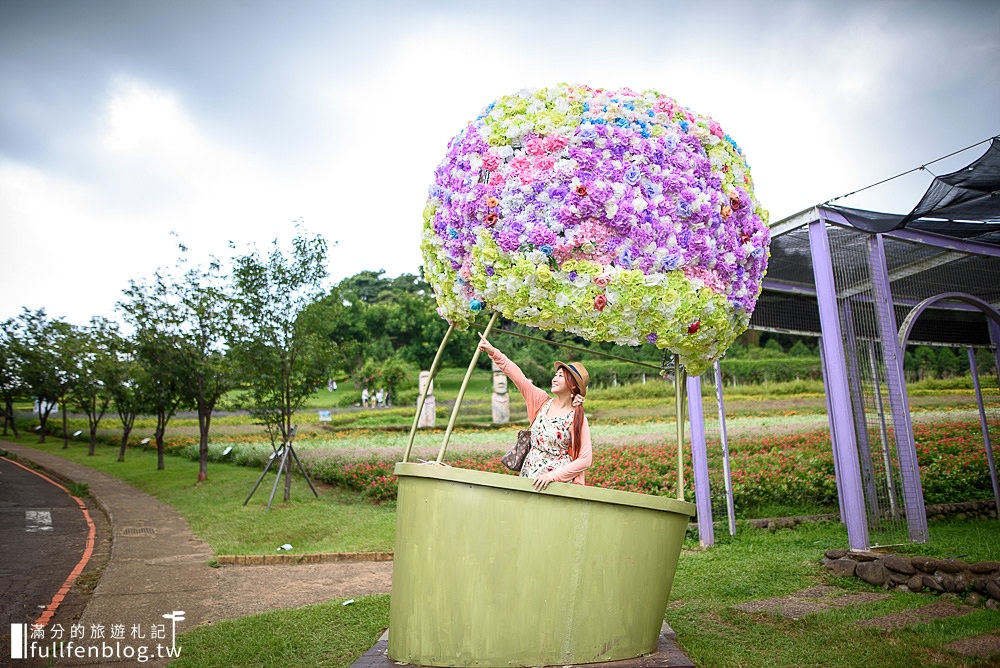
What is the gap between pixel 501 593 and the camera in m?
3.81

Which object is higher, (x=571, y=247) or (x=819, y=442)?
(x=571, y=247)

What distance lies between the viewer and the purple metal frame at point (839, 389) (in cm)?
730

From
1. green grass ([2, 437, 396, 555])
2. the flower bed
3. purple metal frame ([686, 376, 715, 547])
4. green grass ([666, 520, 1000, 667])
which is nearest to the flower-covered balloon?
green grass ([666, 520, 1000, 667])

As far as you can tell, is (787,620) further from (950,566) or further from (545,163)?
(545,163)

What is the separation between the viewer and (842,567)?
7086 millimetres

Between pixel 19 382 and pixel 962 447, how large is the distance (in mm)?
26081

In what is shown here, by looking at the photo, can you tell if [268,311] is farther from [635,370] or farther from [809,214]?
[635,370]

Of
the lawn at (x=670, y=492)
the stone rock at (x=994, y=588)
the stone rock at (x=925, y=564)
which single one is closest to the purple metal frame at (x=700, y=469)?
the lawn at (x=670, y=492)

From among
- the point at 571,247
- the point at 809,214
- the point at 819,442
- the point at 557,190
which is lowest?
the point at 819,442

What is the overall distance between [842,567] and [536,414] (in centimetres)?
443

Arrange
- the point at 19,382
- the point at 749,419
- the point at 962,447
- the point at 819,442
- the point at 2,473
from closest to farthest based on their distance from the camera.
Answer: the point at 962,447 < the point at 819,442 < the point at 2,473 < the point at 749,419 < the point at 19,382

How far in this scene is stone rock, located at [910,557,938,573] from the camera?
6215 mm

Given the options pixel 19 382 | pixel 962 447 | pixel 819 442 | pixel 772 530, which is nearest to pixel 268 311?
pixel 772 530

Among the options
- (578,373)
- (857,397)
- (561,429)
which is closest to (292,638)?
(561,429)
